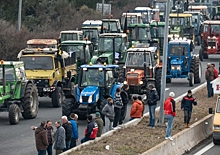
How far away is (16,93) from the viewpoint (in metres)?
31.5

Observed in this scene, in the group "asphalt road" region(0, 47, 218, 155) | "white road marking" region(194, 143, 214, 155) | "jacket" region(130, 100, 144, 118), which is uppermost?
"jacket" region(130, 100, 144, 118)

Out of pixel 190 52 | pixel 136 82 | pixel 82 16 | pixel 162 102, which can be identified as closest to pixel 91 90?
pixel 162 102

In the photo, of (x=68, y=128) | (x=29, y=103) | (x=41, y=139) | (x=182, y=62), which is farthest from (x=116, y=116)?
(x=182, y=62)

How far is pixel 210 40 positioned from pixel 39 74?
2340 centimetres

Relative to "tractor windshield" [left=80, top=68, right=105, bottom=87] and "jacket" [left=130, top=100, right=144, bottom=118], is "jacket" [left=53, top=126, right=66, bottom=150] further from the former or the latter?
"tractor windshield" [left=80, top=68, right=105, bottom=87]

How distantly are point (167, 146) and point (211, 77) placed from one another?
13.9m

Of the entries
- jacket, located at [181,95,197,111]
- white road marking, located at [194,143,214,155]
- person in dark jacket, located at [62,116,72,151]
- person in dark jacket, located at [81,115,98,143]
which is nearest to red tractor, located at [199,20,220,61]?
jacket, located at [181,95,197,111]

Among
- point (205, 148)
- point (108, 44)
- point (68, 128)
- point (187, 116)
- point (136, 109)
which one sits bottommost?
point (205, 148)

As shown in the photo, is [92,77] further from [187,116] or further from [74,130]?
[74,130]

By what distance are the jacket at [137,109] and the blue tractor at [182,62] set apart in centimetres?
1454

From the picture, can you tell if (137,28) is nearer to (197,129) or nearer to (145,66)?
(145,66)

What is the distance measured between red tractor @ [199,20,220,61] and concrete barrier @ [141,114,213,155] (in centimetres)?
2675

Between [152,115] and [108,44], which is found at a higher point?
[108,44]

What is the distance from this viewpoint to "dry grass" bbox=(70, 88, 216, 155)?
2275cm
